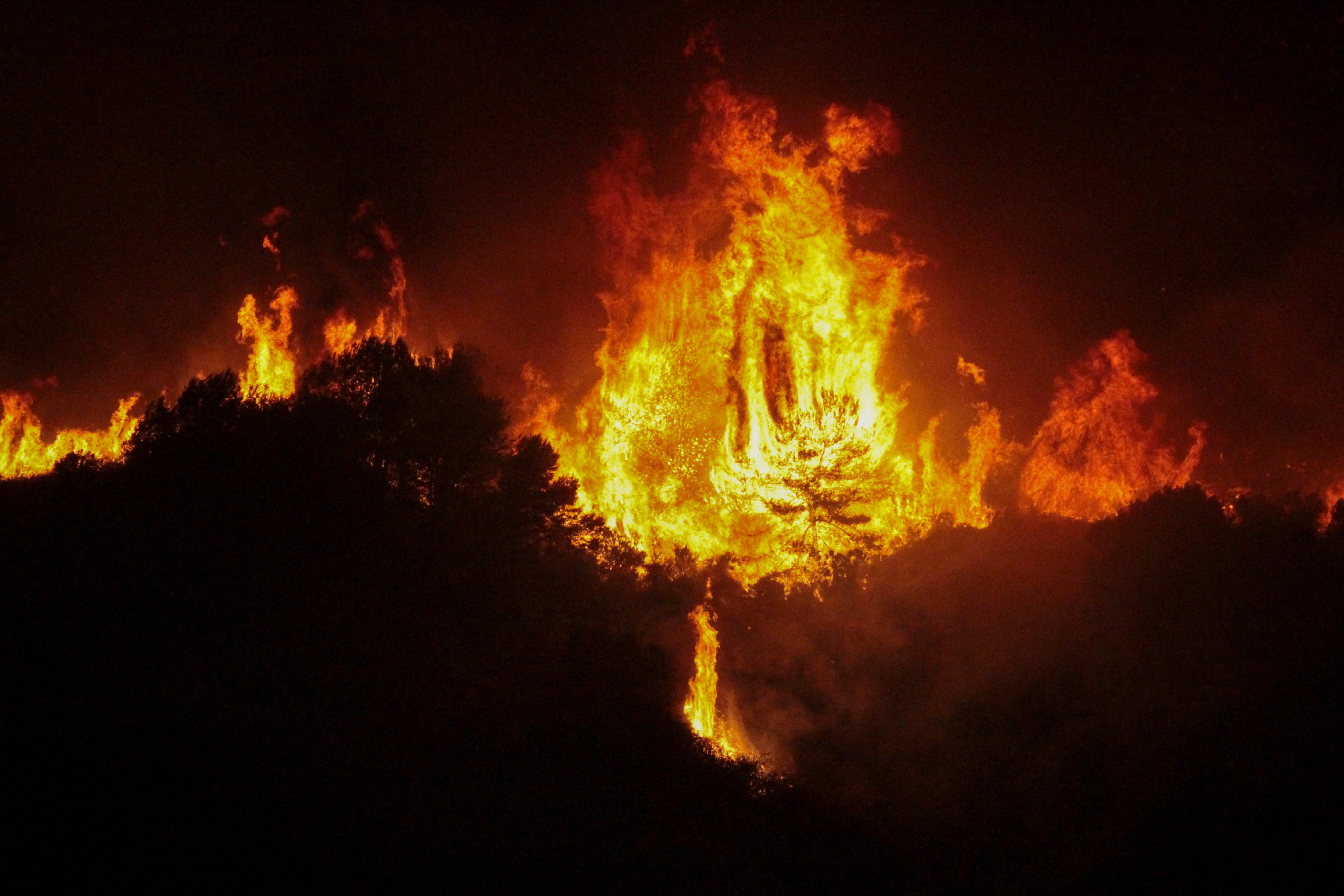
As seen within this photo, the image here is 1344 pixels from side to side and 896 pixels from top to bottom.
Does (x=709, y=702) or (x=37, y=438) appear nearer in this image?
(x=709, y=702)

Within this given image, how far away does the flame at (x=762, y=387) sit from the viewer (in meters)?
32.7

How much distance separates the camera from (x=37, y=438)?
34.5 metres

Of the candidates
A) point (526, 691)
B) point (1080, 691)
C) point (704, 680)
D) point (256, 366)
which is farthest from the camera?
point (256, 366)

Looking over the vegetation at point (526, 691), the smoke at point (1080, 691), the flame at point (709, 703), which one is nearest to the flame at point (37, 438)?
Result: the vegetation at point (526, 691)

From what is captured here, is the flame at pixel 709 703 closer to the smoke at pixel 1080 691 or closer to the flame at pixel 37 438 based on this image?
the smoke at pixel 1080 691

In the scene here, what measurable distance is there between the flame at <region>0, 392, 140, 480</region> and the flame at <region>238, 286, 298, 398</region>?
4.90 meters

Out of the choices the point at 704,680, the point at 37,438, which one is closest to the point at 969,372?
the point at 704,680

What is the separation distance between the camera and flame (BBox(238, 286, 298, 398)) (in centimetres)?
3256

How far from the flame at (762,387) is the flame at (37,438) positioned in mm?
17832

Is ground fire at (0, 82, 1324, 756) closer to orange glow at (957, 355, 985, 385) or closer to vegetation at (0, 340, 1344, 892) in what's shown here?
orange glow at (957, 355, 985, 385)

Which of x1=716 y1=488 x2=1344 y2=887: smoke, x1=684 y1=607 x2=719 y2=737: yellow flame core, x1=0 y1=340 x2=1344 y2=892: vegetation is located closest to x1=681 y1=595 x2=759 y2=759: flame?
x1=684 y1=607 x2=719 y2=737: yellow flame core

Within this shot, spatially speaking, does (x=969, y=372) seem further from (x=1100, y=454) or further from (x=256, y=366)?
(x=256, y=366)

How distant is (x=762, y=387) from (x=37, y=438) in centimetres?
3115

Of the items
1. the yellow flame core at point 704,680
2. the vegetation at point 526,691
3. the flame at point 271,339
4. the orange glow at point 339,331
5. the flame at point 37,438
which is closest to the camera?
the vegetation at point 526,691
